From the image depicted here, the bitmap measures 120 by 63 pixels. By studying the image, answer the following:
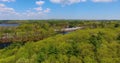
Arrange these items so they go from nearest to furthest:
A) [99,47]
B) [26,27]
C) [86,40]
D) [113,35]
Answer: [99,47], [86,40], [113,35], [26,27]

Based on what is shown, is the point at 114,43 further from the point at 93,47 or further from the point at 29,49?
the point at 29,49

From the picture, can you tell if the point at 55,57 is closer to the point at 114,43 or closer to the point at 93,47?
the point at 93,47

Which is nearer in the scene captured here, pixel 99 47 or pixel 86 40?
pixel 99 47

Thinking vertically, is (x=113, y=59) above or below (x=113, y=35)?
below

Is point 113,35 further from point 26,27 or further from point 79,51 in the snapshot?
point 26,27

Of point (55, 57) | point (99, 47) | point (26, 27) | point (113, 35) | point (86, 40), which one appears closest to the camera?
point (55, 57)

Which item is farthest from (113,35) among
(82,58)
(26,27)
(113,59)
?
(26,27)

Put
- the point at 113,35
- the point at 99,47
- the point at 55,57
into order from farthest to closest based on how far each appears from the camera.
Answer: the point at 113,35
the point at 99,47
the point at 55,57

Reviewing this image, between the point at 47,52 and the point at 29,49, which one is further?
the point at 29,49

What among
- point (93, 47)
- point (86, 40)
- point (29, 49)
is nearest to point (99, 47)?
point (93, 47)
